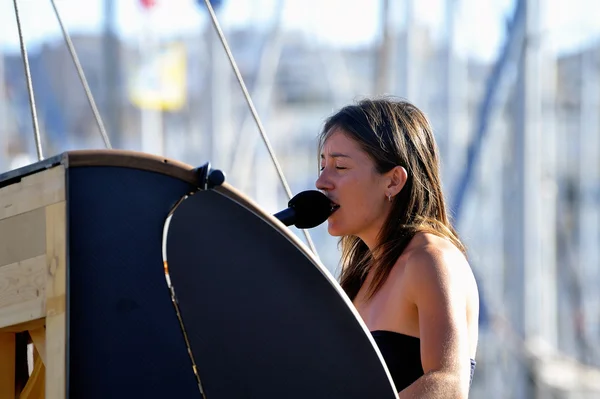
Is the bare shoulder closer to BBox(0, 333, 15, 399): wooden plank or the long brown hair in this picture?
the long brown hair

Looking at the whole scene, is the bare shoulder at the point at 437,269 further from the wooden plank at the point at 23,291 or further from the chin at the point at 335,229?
the wooden plank at the point at 23,291

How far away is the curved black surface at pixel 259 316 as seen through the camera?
1.88m

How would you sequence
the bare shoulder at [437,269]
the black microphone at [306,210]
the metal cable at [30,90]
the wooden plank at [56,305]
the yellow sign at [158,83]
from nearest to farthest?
the wooden plank at [56,305]
the bare shoulder at [437,269]
the black microphone at [306,210]
the metal cable at [30,90]
the yellow sign at [158,83]

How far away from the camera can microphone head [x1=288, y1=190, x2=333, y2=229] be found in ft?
7.82

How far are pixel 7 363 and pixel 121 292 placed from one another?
1.44 ft

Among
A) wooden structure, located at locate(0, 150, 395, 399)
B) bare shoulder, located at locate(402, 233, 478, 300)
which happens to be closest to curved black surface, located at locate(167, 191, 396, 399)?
wooden structure, located at locate(0, 150, 395, 399)

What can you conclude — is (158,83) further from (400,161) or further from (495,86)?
(400,161)

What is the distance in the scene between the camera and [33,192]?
6.14 ft

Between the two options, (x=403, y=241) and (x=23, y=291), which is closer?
(x=23, y=291)

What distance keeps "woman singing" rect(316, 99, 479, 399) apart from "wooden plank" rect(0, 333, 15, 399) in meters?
0.74

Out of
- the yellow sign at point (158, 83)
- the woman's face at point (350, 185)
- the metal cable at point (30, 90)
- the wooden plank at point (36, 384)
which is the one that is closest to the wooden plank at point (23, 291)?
the wooden plank at point (36, 384)

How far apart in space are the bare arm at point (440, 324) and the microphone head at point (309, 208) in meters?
0.25

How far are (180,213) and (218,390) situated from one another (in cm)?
32

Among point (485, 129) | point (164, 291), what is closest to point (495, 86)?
point (485, 129)
